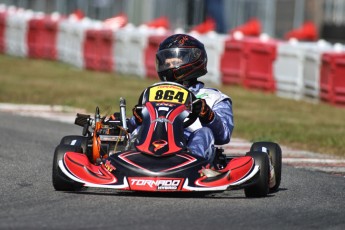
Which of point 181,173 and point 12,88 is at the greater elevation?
point 181,173

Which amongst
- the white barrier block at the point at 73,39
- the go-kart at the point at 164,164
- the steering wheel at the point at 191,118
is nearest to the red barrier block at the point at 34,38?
the white barrier block at the point at 73,39

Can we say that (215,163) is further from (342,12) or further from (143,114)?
(342,12)

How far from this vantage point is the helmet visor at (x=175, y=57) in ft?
27.8

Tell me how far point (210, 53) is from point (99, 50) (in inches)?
166

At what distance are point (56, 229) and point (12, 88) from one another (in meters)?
13.9

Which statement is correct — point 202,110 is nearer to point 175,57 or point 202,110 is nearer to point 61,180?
point 175,57

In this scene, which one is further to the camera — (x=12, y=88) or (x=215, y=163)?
(x=12, y=88)

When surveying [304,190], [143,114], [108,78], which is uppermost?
[143,114]

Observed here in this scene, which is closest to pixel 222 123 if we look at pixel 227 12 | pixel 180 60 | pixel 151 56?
pixel 180 60

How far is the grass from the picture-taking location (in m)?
13.4

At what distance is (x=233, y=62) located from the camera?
21.0m

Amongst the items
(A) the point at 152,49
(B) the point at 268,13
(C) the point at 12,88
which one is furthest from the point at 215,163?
(B) the point at 268,13

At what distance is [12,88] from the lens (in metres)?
19.9

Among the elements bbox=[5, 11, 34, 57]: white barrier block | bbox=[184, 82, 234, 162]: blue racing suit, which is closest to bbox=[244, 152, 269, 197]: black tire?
bbox=[184, 82, 234, 162]: blue racing suit
